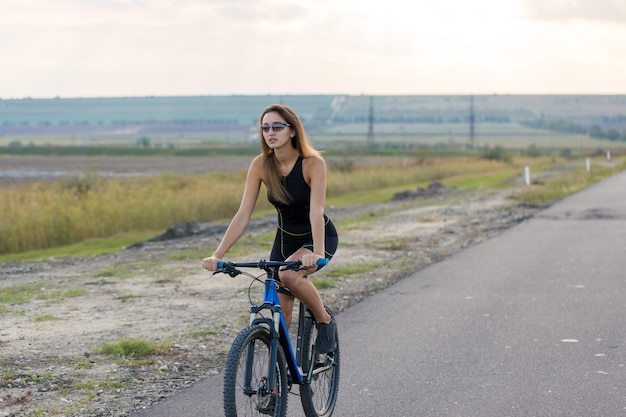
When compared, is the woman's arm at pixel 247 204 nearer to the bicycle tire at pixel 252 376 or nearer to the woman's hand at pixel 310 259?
the woman's hand at pixel 310 259

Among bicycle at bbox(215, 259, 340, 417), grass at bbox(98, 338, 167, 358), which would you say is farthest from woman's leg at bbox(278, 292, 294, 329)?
grass at bbox(98, 338, 167, 358)

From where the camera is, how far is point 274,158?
625 cm

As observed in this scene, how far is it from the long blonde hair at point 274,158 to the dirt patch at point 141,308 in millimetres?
1953

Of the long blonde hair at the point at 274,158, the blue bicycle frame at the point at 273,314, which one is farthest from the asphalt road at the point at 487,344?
the long blonde hair at the point at 274,158

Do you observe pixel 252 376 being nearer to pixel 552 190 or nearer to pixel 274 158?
pixel 274 158

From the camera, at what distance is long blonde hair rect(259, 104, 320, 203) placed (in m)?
6.14

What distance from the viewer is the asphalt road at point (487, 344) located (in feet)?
23.2

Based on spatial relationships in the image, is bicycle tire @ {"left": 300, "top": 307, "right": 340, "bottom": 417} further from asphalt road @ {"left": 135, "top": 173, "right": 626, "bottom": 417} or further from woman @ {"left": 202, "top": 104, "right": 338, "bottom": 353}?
woman @ {"left": 202, "top": 104, "right": 338, "bottom": 353}

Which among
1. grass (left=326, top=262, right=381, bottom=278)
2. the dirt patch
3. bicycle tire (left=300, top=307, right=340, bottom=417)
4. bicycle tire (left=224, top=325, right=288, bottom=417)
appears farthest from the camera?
grass (left=326, top=262, right=381, bottom=278)

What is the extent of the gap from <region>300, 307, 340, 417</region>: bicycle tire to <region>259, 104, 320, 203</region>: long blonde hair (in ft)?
2.98

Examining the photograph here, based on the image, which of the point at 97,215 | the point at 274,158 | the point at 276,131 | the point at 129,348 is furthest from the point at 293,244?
the point at 97,215

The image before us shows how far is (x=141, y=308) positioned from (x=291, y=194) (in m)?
5.78

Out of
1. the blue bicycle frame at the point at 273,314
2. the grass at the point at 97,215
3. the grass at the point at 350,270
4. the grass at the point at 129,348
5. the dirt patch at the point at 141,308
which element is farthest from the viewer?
the grass at the point at 97,215

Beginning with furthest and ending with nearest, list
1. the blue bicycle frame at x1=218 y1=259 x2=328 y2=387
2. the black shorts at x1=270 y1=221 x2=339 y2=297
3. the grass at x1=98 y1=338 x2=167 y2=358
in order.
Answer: the grass at x1=98 y1=338 x2=167 y2=358, the black shorts at x1=270 y1=221 x2=339 y2=297, the blue bicycle frame at x1=218 y1=259 x2=328 y2=387
